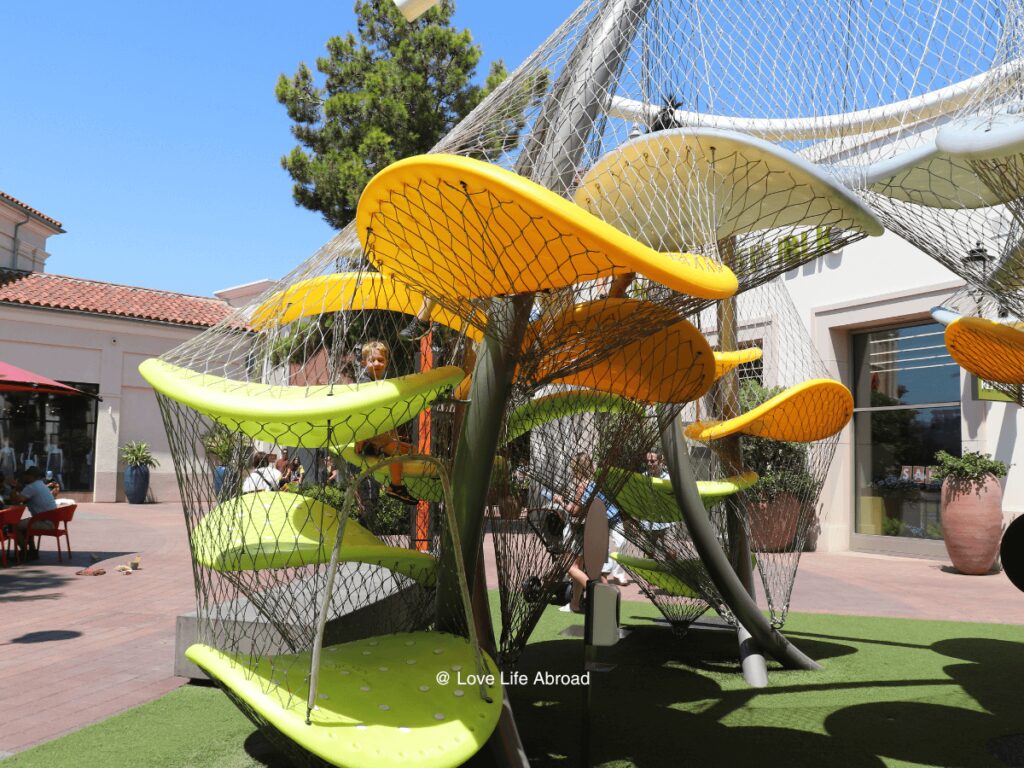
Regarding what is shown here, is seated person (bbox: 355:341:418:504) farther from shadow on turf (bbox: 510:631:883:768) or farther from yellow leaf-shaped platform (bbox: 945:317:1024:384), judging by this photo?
yellow leaf-shaped platform (bbox: 945:317:1024:384)

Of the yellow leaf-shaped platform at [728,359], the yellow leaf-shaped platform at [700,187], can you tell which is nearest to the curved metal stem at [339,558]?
the yellow leaf-shaped platform at [700,187]

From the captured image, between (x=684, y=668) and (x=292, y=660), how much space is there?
3630 mm

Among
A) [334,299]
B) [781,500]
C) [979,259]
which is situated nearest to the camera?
[334,299]

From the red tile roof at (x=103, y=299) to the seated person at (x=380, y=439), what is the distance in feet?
66.8

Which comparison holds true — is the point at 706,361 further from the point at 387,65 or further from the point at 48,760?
the point at 387,65

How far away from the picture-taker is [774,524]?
6.73 metres

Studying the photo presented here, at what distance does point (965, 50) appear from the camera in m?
3.50

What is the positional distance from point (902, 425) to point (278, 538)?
1255 cm

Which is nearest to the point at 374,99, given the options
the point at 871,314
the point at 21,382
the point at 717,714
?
the point at 21,382

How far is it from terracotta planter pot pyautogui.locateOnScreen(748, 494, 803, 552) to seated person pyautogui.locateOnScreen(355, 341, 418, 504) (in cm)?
314

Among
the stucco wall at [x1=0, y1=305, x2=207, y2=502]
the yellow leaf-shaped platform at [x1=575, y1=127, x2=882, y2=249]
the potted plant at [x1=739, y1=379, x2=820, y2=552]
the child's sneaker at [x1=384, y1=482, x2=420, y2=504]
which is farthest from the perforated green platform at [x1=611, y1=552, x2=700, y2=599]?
the stucco wall at [x1=0, y1=305, x2=207, y2=502]

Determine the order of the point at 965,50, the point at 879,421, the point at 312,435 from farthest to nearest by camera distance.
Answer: the point at 879,421, the point at 965,50, the point at 312,435

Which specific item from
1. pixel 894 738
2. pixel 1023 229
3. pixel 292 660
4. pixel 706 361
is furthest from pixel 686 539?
pixel 292 660

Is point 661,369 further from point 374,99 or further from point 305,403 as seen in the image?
point 374,99
